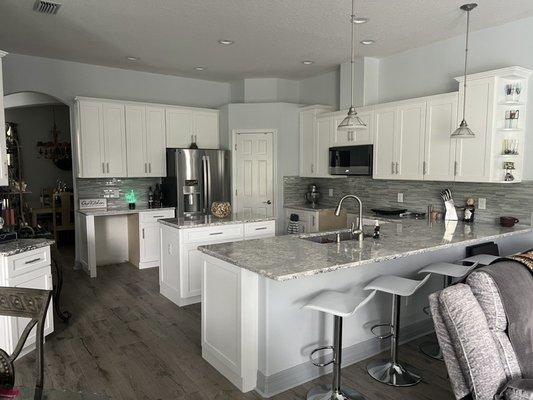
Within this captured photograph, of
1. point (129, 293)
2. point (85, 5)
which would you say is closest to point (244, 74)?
A: point (85, 5)

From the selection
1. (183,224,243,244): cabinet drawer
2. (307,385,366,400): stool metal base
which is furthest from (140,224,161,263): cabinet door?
(307,385,366,400): stool metal base

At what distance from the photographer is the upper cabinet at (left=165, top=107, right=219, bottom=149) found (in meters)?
6.11

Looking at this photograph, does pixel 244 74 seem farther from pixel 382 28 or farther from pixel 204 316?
pixel 204 316

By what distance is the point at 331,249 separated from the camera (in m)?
2.75

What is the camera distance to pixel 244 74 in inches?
244

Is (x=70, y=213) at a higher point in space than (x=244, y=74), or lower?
lower

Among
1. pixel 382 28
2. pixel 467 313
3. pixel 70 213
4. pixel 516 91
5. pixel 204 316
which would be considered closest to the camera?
pixel 467 313

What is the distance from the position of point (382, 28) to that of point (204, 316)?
11.1 ft

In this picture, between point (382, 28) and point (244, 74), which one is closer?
point (382, 28)

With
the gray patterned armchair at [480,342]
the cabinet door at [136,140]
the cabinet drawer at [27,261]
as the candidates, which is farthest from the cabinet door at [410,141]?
the cabinet drawer at [27,261]

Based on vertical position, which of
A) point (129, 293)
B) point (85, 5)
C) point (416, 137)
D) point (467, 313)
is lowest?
point (129, 293)

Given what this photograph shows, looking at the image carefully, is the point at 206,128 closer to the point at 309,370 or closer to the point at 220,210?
the point at 220,210

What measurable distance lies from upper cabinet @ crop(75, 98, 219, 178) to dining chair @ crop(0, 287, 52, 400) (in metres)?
4.08

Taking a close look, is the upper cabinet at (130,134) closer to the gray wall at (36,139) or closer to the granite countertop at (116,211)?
the granite countertop at (116,211)
